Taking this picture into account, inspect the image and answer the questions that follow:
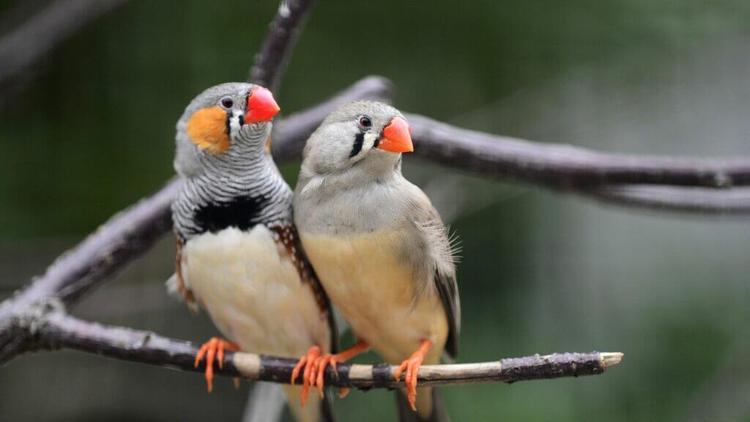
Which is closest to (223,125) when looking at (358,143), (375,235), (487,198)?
(358,143)

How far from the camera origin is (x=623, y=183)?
1994 mm

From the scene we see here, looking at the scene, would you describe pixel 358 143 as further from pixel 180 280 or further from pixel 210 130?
pixel 180 280

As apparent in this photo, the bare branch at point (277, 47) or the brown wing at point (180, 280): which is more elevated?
the bare branch at point (277, 47)

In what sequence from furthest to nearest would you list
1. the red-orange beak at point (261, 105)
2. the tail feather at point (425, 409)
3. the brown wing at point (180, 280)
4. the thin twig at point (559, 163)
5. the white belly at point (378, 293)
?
the thin twig at point (559, 163) < the tail feather at point (425, 409) < the brown wing at point (180, 280) < the white belly at point (378, 293) < the red-orange beak at point (261, 105)

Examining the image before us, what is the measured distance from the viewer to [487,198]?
9.04 ft

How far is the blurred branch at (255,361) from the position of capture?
1214 mm

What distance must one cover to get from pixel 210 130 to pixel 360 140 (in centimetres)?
20

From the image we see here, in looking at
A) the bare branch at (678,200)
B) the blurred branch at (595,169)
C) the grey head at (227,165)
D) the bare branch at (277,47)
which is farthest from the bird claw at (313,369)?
the bare branch at (678,200)

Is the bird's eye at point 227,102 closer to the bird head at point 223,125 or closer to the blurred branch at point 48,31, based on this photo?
the bird head at point 223,125

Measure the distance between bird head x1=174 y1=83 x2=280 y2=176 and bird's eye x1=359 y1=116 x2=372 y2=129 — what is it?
0.40 ft

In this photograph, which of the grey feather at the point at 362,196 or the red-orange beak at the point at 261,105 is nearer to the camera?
the red-orange beak at the point at 261,105

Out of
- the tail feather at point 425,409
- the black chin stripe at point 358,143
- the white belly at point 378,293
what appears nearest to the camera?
the black chin stripe at point 358,143

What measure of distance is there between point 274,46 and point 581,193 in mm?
791

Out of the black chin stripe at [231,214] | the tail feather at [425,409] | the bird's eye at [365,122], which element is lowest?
the tail feather at [425,409]
